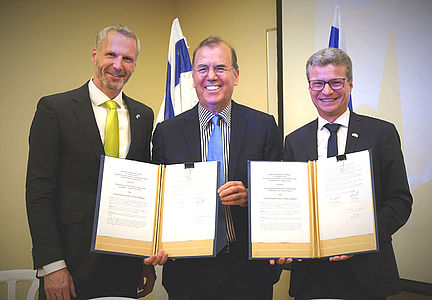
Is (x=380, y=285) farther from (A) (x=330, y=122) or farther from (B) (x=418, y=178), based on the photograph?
(B) (x=418, y=178)

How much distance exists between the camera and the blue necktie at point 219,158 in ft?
6.41

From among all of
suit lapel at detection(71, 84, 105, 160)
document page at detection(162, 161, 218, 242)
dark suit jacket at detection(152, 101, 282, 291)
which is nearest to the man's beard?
suit lapel at detection(71, 84, 105, 160)

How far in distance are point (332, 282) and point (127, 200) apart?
96 cm

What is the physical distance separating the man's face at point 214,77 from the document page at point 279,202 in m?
0.43

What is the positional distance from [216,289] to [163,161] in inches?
25.6

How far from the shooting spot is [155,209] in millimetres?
1914

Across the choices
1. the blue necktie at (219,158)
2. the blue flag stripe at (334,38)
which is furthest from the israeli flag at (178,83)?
the blue necktie at (219,158)

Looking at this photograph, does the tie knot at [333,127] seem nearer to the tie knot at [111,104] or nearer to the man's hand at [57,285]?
the tie knot at [111,104]

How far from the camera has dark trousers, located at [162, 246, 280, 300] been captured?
2.01 meters

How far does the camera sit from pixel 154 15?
14.5 ft

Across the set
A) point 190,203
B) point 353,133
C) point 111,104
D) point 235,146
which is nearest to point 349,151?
point 353,133

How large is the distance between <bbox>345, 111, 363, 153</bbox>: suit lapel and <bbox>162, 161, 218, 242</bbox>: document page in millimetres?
616

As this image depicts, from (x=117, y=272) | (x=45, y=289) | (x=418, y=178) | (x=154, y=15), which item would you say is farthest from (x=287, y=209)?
(x=154, y=15)

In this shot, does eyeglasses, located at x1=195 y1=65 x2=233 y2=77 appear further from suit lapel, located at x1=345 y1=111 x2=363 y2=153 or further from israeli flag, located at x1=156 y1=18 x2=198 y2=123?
israeli flag, located at x1=156 y1=18 x2=198 y2=123
